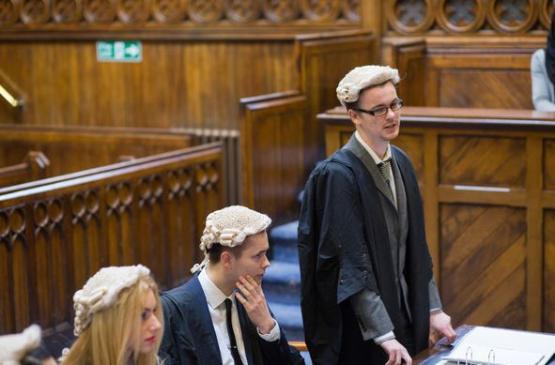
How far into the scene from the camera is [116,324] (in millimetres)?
2789

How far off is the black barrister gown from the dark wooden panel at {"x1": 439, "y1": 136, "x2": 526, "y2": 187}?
1.55m

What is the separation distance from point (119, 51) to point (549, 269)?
5.21 metres

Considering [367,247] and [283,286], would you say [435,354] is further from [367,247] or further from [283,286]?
[283,286]

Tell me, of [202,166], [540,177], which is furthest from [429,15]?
[540,177]

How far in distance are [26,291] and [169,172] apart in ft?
5.24

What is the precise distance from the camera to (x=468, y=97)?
25.8 feet

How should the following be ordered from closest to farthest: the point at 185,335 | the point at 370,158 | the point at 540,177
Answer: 1. the point at 185,335
2. the point at 370,158
3. the point at 540,177

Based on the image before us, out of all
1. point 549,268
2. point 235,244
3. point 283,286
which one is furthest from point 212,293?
point 283,286

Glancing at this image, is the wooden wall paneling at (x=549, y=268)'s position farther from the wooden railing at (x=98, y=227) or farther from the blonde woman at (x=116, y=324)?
the blonde woman at (x=116, y=324)

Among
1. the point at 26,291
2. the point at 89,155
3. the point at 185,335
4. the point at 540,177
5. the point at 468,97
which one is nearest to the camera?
the point at 185,335

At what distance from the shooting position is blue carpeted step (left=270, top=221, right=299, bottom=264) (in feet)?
23.7

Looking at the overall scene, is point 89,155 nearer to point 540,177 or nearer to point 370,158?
point 540,177

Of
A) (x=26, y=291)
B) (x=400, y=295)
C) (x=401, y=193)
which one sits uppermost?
(x=401, y=193)

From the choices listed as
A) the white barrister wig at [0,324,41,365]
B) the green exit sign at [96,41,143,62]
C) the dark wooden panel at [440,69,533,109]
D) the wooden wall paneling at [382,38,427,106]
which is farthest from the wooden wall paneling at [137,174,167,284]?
the white barrister wig at [0,324,41,365]
